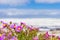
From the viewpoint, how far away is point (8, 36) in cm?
252

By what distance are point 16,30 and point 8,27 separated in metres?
0.11

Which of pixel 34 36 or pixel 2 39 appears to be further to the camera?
pixel 34 36

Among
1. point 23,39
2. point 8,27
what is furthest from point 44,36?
point 8,27

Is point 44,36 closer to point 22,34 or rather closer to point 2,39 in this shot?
point 22,34

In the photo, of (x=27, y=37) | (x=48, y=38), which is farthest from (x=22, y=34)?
(x=48, y=38)

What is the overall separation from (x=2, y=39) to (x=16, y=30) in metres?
0.25

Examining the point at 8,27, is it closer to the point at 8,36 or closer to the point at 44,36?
the point at 8,36

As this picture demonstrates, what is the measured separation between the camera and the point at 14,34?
2662mm

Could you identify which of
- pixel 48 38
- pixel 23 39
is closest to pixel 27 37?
pixel 23 39

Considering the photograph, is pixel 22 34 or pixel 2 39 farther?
pixel 22 34

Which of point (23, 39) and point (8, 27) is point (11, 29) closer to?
point (8, 27)

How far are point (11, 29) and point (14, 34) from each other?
0.07m

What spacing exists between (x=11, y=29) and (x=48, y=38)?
1.27ft

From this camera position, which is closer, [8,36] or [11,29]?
[8,36]
